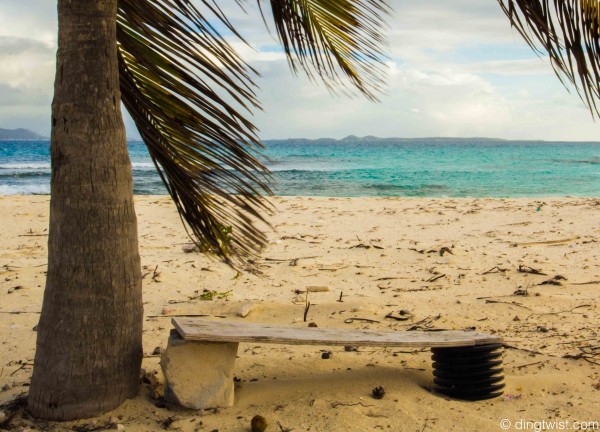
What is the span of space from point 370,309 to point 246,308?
0.94 meters

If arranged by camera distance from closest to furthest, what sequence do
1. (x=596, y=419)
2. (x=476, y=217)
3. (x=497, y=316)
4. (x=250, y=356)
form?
(x=596, y=419), (x=250, y=356), (x=497, y=316), (x=476, y=217)

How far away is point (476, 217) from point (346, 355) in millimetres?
6546

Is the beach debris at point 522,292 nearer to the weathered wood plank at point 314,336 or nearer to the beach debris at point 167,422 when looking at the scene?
the weathered wood plank at point 314,336

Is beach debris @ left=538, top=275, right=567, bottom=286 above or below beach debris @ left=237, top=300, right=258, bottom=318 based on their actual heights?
above

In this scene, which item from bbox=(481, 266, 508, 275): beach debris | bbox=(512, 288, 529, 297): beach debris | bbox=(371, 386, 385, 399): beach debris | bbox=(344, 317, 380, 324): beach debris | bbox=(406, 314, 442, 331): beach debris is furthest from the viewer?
bbox=(481, 266, 508, 275): beach debris

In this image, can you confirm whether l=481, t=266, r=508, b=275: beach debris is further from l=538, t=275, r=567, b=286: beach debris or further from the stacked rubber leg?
the stacked rubber leg

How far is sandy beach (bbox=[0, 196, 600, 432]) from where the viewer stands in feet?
9.71

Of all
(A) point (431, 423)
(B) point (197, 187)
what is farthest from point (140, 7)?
(A) point (431, 423)

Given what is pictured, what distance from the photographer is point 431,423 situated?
286 centimetres

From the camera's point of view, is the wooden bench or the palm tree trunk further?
the wooden bench

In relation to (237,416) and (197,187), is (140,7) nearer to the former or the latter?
(197,187)

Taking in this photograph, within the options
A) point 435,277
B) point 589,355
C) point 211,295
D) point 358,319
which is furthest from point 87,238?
point 435,277

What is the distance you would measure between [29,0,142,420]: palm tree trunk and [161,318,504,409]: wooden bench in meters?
0.25

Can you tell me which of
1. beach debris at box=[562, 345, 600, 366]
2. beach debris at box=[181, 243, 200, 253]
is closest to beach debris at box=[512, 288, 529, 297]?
beach debris at box=[562, 345, 600, 366]
